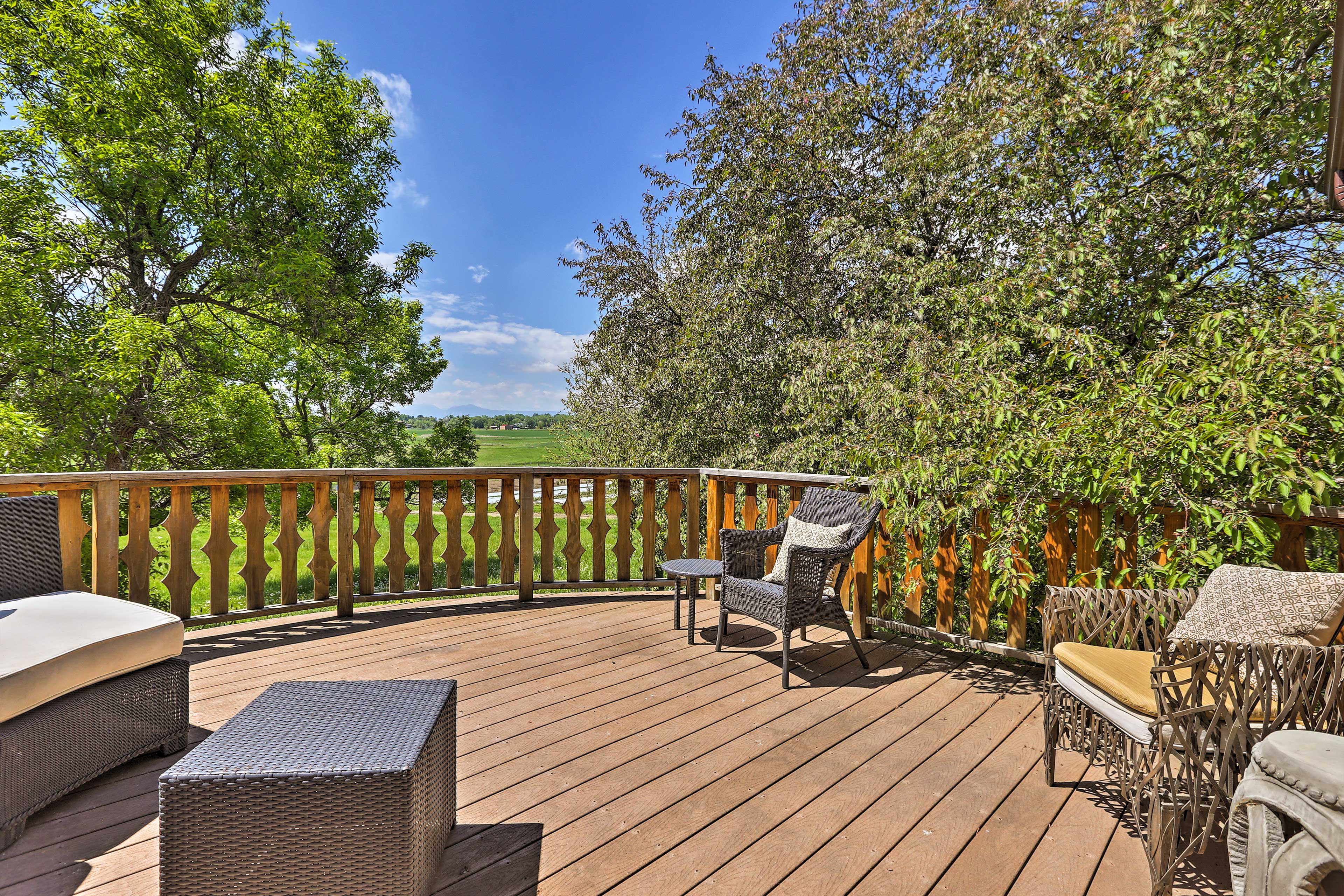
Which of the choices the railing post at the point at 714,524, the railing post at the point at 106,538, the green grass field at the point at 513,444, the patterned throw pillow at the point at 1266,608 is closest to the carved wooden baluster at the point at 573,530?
the railing post at the point at 714,524

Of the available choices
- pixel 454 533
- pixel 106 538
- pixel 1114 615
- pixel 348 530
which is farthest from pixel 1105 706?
pixel 106 538

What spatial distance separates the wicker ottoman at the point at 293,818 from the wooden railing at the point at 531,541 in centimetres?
222

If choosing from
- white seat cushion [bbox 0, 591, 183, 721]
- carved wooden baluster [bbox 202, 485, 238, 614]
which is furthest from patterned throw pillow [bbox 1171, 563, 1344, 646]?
carved wooden baluster [bbox 202, 485, 238, 614]

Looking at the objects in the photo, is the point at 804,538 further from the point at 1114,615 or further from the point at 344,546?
the point at 344,546

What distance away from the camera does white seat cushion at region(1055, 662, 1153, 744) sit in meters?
1.58

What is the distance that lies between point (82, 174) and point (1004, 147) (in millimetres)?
10660

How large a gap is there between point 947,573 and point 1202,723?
5.81 ft

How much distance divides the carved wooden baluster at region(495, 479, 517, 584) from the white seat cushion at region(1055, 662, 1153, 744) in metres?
3.28

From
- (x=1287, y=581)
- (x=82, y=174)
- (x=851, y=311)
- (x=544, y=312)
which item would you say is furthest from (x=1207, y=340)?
(x=544, y=312)

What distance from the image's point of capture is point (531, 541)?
425 centimetres

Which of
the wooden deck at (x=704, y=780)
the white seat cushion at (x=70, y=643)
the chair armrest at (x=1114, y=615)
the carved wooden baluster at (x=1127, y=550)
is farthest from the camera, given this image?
the carved wooden baluster at (x=1127, y=550)

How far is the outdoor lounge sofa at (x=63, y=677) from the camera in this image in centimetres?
166

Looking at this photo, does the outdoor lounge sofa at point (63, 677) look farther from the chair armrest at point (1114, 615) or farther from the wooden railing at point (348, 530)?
the chair armrest at point (1114, 615)

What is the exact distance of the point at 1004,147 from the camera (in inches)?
159
